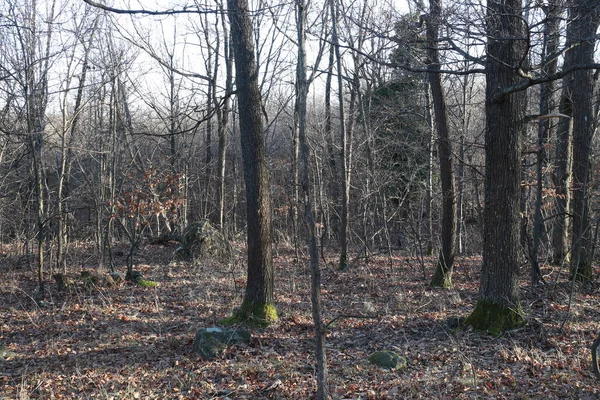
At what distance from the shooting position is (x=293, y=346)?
270 inches

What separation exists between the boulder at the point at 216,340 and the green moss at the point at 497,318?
3381mm

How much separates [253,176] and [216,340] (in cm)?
256

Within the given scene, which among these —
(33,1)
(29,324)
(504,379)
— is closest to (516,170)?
(504,379)

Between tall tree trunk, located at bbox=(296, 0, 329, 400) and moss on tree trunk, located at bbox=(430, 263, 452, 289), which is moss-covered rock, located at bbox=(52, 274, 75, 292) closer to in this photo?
tall tree trunk, located at bbox=(296, 0, 329, 400)

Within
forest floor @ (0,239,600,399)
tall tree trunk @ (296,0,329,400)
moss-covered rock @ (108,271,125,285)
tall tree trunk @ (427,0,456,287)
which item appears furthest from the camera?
moss-covered rock @ (108,271,125,285)

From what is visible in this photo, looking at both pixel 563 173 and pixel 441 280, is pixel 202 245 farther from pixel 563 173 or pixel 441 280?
pixel 563 173

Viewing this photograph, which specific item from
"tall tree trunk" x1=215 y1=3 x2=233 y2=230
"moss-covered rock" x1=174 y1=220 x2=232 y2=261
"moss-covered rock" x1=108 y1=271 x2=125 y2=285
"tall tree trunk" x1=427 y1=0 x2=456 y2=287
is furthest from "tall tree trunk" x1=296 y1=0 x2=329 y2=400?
"tall tree trunk" x1=215 y1=3 x2=233 y2=230

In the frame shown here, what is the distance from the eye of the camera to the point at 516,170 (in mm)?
6430

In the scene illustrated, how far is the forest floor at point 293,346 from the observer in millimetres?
5410

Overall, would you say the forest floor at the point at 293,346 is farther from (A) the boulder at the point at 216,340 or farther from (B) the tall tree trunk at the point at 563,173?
(B) the tall tree trunk at the point at 563,173

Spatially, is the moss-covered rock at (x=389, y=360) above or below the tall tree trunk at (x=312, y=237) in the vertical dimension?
below

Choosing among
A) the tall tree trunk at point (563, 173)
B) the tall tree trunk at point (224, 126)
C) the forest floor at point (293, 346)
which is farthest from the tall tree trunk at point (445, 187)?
the tall tree trunk at point (224, 126)

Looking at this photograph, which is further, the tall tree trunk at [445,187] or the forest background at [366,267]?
the tall tree trunk at [445,187]

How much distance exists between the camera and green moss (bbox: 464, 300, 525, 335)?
256 inches
